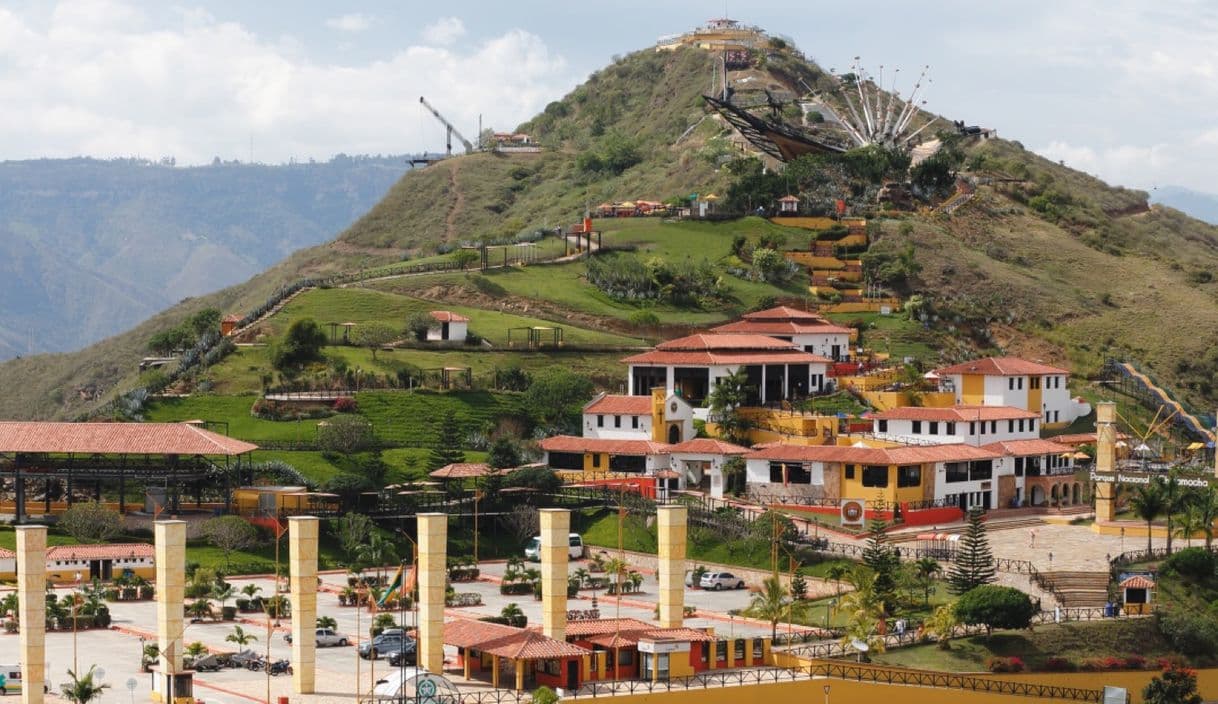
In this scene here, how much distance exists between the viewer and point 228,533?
74.3 meters

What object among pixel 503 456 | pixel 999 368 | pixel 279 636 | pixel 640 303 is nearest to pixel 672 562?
pixel 279 636

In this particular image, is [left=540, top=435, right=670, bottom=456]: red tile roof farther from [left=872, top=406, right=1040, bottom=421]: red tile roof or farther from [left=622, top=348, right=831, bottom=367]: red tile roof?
[left=872, top=406, right=1040, bottom=421]: red tile roof

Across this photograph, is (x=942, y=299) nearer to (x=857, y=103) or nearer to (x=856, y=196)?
(x=856, y=196)

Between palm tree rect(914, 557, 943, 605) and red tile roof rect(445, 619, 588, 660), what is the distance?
16206 millimetres

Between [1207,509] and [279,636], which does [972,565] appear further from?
[279,636]

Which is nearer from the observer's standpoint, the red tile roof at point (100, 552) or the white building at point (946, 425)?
the red tile roof at point (100, 552)

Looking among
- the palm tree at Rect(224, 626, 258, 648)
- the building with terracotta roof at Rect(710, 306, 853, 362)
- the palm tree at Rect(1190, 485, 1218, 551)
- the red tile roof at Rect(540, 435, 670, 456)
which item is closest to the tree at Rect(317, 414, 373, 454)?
the red tile roof at Rect(540, 435, 670, 456)

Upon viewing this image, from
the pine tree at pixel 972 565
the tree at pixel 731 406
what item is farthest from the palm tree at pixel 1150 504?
the tree at pixel 731 406

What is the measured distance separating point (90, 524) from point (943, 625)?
32.6 m

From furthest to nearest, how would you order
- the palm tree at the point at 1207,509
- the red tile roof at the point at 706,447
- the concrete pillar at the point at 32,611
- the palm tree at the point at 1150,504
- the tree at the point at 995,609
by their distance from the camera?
the red tile roof at the point at 706,447 → the palm tree at the point at 1150,504 → the palm tree at the point at 1207,509 → the tree at the point at 995,609 → the concrete pillar at the point at 32,611

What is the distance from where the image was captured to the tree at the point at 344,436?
87.0 metres

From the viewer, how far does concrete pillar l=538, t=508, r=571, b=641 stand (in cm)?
5738

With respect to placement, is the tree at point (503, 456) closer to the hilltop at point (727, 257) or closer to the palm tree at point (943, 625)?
the hilltop at point (727, 257)

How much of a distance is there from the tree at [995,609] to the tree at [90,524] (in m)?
32.3
